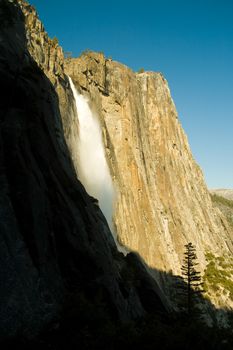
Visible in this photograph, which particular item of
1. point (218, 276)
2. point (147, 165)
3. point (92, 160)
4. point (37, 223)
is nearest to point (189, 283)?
point (92, 160)

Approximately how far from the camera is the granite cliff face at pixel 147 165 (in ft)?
135

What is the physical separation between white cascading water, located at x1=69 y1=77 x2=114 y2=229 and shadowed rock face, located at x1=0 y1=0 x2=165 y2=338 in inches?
765

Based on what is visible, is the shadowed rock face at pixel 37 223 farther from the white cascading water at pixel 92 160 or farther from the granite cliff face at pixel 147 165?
the granite cliff face at pixel 147 165

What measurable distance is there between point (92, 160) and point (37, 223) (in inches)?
1051

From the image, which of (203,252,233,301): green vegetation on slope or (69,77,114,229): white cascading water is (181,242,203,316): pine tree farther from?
(203,252,233,301): green vegetation on slope

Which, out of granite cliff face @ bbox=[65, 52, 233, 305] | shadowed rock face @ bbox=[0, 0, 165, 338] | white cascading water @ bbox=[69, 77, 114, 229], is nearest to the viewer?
shadowed rock face @ bbox=[0, 0, 165, 338]

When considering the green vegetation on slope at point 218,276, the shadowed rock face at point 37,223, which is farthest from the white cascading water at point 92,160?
the green vegetation on slope at point 218,276

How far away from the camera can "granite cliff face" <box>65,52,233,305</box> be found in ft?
135

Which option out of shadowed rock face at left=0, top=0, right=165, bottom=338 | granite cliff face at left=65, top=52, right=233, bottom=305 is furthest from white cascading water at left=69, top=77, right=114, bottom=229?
shadowed rock face at left=0, top=0, right=165, bottom=338

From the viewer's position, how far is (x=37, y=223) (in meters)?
12.8

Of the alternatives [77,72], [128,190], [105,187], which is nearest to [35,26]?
[77,72]

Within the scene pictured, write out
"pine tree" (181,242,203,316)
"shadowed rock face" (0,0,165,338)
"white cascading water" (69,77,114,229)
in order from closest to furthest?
1. "shadowed rock face" (0,0,165,338)
2. "pine tree" (181,242,203,316)
3. "white cascading water" (69,77,114,229)

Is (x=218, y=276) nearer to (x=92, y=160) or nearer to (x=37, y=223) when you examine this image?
(x=92, y=160)

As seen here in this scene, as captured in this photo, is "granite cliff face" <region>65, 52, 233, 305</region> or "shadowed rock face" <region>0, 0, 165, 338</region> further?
"granite cliff face" <region>65, 52, 233, 305</region>
